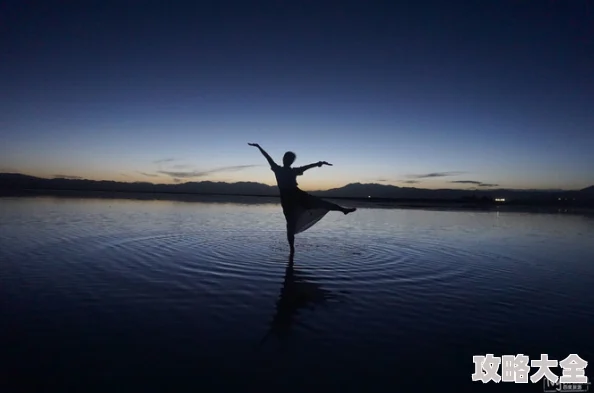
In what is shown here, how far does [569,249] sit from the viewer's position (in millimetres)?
17547

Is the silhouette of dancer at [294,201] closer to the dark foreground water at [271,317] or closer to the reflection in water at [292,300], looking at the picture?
the dark foreground water at [271,317]

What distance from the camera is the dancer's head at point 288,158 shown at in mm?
13000

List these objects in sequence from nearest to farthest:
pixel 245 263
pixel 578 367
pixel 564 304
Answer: pixel 578 367 < pixel 564 304 < pixel 245 263

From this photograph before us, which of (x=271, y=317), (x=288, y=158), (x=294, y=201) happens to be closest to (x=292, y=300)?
(x=271, y=317)

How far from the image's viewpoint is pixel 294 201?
13.7 metres

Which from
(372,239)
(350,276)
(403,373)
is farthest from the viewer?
(372,239)

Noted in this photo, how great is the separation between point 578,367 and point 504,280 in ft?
19.3

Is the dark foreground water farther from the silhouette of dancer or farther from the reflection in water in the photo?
the silhouette of dancer

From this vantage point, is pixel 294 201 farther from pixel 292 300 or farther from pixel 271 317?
pixel 271 317

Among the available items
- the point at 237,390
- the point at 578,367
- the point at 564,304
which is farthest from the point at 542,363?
the point at 237,390

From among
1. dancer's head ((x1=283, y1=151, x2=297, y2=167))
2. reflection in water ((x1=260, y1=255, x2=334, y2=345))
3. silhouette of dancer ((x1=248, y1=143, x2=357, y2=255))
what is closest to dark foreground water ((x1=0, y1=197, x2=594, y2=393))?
reflection in water ((x1=260, y1=255, x2=334, y2=345))

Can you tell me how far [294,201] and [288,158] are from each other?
163 centimetres

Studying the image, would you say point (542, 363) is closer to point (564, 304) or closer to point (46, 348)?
point (564, 304)

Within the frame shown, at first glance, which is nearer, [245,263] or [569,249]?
[245,263]
